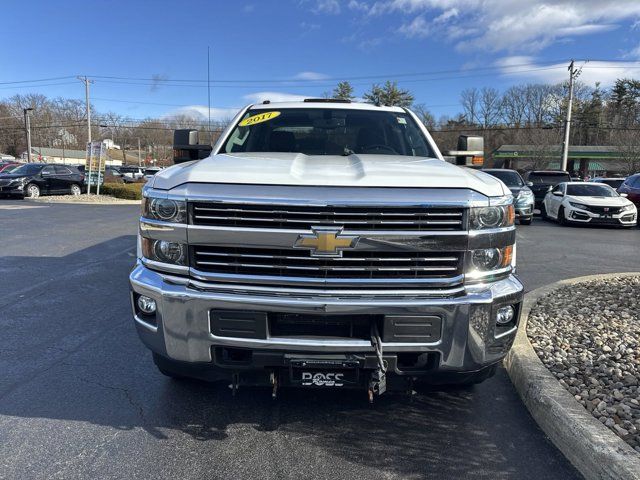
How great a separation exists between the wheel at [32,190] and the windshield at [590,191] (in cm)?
2139

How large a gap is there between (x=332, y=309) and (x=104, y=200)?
21408 millimetres

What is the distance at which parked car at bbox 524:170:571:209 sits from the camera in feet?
62.8

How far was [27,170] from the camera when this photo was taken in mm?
21750

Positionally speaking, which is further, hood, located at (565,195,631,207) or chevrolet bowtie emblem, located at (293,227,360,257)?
hood, located at (565,195,631,207)

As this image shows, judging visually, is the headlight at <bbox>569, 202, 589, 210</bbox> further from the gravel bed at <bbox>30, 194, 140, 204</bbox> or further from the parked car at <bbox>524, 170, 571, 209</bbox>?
the gravel bed at <bbox>30, 194, 140, 204</bbox>

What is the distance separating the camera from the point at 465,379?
9.43 ft

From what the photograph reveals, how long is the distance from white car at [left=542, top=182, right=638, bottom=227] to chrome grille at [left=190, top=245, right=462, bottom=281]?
1405cm

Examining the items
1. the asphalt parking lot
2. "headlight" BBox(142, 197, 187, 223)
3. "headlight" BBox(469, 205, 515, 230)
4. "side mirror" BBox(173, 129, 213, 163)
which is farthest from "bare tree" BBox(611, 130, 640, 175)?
"headlight" BBox(142, 197, 187, 223)

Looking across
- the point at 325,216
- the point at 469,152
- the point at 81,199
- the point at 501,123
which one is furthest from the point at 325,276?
the point at 501,123

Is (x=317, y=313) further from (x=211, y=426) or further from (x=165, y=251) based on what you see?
(x=211, y=426)

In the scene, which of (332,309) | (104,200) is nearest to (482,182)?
(332,309)

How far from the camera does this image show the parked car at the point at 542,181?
1916cm

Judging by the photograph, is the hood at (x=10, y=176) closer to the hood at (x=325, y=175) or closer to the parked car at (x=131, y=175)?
the hood at (x=325, y=175)

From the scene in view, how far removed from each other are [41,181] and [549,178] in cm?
2191
